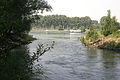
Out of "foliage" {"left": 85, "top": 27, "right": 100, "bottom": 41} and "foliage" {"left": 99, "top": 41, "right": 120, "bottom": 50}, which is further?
"foliage" {"left": 85, "top": 27, "right": 100, "bottom": 41}

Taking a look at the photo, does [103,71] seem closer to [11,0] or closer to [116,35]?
[11,0]

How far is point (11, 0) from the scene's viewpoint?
9703 millimetres

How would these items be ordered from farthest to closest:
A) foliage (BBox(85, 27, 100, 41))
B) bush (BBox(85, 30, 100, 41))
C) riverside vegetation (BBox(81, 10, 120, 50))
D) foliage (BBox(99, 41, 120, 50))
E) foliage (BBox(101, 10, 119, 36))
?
1. foliage (BBox(85, 27, 100, 41))
2. bush (BBox(85, 30, 100, 41))
3. foliage (BBox(101, 10, 119, 36))
4. riverside vegetation (BBox(81, 10, 120, 50))
5. foliage (BBox(99, 41, 120, 50))

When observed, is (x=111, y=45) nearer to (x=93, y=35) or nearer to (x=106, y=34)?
(x=106, y=34)

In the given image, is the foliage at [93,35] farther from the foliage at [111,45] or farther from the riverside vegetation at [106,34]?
the foliage at [111,45]

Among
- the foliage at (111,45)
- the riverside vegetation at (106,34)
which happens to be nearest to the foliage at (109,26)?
the riverside vegetation at (106,34)

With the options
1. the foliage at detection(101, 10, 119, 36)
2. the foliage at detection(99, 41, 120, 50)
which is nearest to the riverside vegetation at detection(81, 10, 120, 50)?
the foliage at detection(101, 10, 119, 36)

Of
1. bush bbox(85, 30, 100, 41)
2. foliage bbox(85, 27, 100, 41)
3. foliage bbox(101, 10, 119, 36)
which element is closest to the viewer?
foliage bbox(101, 10, 119, 36)

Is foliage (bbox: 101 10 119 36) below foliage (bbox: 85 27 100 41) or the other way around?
the other way around

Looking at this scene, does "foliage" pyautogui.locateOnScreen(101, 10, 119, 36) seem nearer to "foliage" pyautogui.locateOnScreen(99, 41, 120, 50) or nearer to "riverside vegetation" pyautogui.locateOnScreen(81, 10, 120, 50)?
"riverside vegetation" pyautogui.locateOnScreen(81, 10, 120, 50)

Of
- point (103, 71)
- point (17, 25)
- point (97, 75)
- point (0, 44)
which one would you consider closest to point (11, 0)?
point (17, 25)

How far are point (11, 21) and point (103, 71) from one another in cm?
1736

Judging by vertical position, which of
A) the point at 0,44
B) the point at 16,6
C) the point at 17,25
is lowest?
the point at 0,44

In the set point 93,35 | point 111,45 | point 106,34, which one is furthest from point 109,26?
point 111,45
